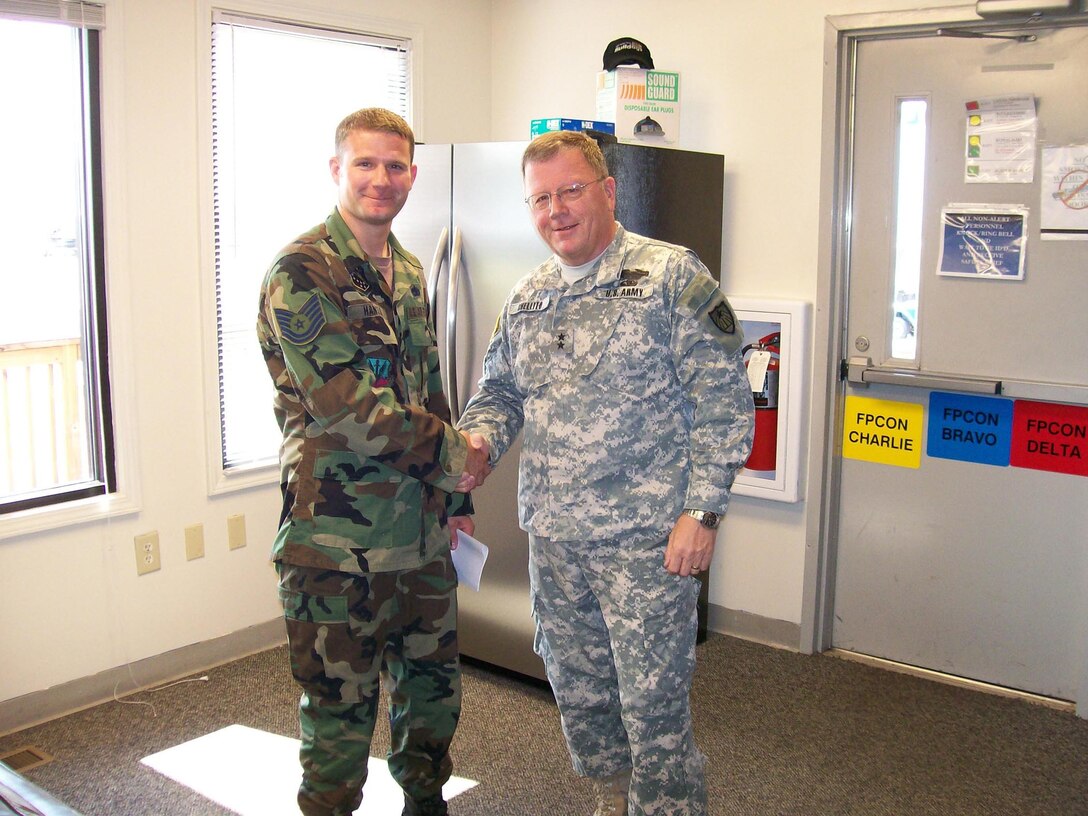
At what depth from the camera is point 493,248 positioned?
10.3 ft

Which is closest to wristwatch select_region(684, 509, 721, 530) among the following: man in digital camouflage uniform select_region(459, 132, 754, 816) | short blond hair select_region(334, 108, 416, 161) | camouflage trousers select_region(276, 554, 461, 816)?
man in digital camouflage uniform select_region(459, 132, 754, 816)

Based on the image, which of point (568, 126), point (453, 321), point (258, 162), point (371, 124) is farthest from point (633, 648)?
point (258, 162)

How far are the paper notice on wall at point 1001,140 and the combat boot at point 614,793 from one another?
6.47ft

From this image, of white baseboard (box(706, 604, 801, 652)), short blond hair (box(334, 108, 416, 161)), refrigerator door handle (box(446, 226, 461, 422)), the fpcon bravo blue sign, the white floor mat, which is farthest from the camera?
white baseboard (box(706, 604, 801, 652))

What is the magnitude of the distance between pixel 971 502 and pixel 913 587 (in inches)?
13.3

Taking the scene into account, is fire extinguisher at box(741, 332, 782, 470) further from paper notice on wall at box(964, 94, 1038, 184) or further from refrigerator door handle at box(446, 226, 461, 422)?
refrigerator door handle at box(446, 226, 461, 422)

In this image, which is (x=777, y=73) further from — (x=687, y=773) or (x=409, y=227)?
(x=687, y=773)

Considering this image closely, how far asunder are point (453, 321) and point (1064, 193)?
5.84 ft

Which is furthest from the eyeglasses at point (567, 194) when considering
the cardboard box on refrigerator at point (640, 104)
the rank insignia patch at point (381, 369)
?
the cardboard box on refrigerator at point (640, 104)

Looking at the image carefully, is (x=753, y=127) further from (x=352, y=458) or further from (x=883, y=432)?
(x=352, y=458)

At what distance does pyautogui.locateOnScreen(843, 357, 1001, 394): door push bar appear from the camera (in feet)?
10.00

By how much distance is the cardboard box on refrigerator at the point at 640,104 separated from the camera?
3.35m

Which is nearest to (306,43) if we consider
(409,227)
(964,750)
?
(409,227)

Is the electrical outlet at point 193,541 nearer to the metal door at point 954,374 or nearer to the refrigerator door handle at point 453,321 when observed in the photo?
the refrigerator door handle at point 453,321
